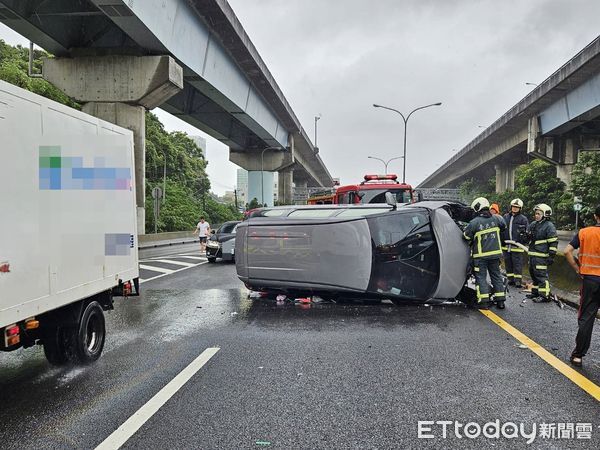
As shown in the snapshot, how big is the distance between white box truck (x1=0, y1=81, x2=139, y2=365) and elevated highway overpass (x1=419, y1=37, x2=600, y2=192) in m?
20.3

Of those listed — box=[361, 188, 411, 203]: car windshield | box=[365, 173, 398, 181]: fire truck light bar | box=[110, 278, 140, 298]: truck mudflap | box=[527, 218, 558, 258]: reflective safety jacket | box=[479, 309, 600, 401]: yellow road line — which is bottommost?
box=[479, 309, 600, 401]: yellow road line

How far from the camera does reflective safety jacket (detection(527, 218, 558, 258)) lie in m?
8.30

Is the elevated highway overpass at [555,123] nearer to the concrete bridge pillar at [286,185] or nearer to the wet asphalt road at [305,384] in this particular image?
the concrete bridge pillar at [286,185]

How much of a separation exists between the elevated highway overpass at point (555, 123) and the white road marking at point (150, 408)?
2060 centimetres

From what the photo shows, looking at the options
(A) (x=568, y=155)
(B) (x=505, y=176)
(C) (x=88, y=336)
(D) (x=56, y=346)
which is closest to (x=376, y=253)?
(C) (x=88, y=336)

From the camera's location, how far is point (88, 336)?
199 inches

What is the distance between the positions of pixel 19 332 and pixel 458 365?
4035 millimetres

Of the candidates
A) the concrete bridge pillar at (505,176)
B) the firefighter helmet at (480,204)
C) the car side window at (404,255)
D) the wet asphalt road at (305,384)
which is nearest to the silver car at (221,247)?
the wet asphalt road at (305,384)

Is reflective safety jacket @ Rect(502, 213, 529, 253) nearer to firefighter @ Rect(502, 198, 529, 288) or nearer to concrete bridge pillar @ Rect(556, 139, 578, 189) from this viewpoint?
firefighter @ Rect(502, 198, 529, 288)

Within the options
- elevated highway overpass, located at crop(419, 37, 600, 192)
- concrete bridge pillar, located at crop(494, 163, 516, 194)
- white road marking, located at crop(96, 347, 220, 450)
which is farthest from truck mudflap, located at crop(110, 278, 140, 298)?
concrete bridge pillar, located at crop(494, 163, 516, 194)

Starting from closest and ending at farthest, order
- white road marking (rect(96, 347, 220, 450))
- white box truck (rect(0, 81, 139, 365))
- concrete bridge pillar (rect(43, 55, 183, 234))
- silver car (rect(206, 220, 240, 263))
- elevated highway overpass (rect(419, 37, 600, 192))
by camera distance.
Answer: white road marking (rect(96, 347, 220, 450)) < white box truck (rect(0, 81, 139, 365)) < silver car (rect(206, 220, 240, 263)) < concrete bridge pillar (rect(43, 55, 183, 234)) < elevated highway overpass (rect(419, 37, 600, 192))

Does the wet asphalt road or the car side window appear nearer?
the wet asphalt road

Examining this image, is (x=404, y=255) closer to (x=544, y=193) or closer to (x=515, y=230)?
(x=515, y=230)

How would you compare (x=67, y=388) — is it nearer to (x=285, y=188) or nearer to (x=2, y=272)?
(x=2, y=272)
